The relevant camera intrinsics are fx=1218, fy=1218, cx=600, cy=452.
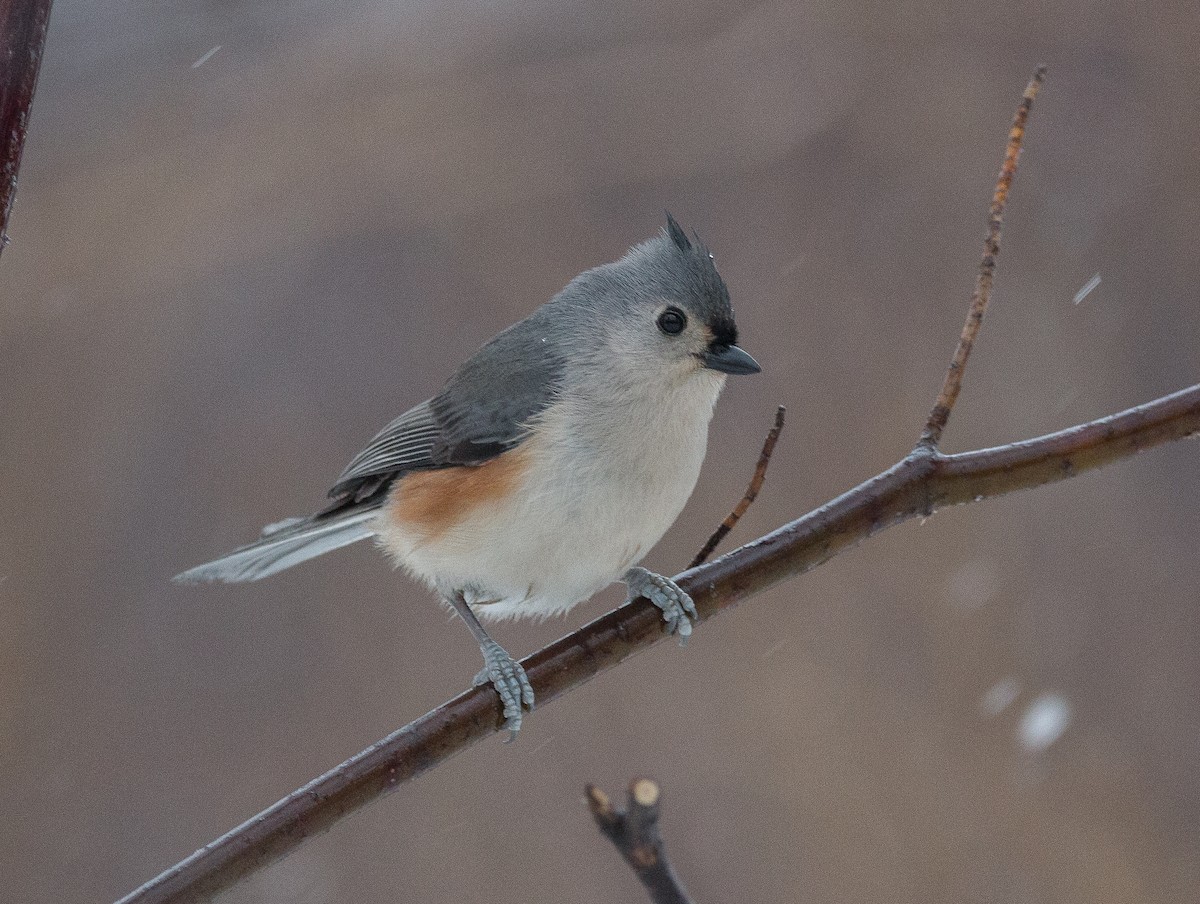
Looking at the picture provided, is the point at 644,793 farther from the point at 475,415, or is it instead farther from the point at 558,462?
the point at 475,415

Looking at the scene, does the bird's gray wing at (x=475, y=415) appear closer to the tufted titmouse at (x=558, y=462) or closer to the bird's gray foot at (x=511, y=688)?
the tufted titmouse at (x=558, y=462)

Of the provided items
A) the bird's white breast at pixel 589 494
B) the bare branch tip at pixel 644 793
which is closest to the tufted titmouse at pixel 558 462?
the bird's white breast at pixel 589 494

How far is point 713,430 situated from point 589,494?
2235 millimetres

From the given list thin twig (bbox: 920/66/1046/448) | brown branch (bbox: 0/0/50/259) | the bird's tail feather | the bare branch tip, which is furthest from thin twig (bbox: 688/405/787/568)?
brown branch (bbox: 0/0/50/259)

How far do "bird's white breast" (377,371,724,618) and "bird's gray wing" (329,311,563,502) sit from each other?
2.2 inches

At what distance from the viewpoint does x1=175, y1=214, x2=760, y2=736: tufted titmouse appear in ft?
5.73

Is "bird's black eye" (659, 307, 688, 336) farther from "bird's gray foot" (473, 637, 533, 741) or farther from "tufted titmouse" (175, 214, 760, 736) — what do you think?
"bird's gray foot" (473, 637, 533, 741)

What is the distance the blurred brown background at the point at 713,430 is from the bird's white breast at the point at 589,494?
6.13 ft

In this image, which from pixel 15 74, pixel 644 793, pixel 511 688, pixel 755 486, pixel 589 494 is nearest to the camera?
pixel 15 74

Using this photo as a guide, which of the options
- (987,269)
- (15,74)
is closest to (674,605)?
(987,269)

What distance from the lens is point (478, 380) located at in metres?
1.98

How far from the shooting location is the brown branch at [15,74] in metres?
0.89

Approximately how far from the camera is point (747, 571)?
5.14 ft

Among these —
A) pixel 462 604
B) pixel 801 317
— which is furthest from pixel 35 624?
pixel 801 317
